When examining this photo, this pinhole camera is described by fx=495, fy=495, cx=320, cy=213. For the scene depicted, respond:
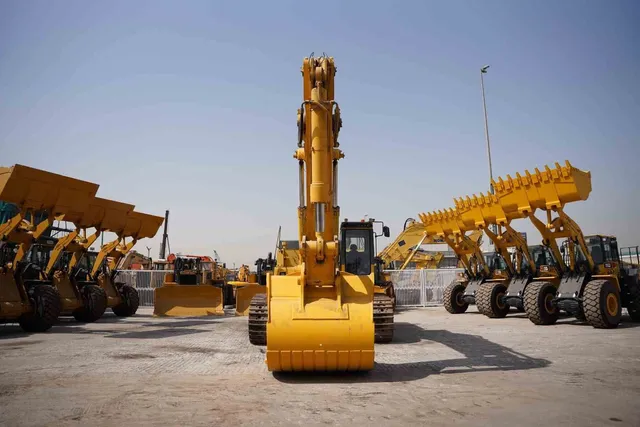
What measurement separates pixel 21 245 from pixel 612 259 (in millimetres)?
18218

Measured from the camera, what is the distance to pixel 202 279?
24.1 metres

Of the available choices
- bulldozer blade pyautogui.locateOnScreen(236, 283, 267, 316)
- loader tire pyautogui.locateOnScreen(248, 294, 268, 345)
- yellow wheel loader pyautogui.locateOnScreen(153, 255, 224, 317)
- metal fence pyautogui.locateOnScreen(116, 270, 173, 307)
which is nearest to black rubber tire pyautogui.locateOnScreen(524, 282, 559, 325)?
bulldozer blade pyautogui.locateOnScreen(236, 283, 267, 316)

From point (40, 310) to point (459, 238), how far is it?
1543cm

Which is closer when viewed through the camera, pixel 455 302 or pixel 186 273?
pixel 455 302

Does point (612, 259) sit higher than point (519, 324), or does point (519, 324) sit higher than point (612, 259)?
point (612, 259)

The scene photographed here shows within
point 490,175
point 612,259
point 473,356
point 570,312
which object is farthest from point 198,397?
point 490,175

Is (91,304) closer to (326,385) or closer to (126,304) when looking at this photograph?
(126,304)

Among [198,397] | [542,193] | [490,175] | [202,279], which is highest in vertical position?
[490,175]

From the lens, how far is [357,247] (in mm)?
13203

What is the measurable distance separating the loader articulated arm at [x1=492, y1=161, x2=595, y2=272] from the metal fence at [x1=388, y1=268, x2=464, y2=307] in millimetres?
10135

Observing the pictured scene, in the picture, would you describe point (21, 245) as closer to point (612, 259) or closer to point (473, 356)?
point (473, 356)

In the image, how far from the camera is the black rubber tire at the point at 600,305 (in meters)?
13.6

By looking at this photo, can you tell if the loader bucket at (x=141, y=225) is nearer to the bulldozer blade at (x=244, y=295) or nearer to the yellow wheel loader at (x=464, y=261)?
the bulldozer blade at (x=244, y=295)

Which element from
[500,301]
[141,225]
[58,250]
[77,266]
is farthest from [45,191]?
[500,301]
